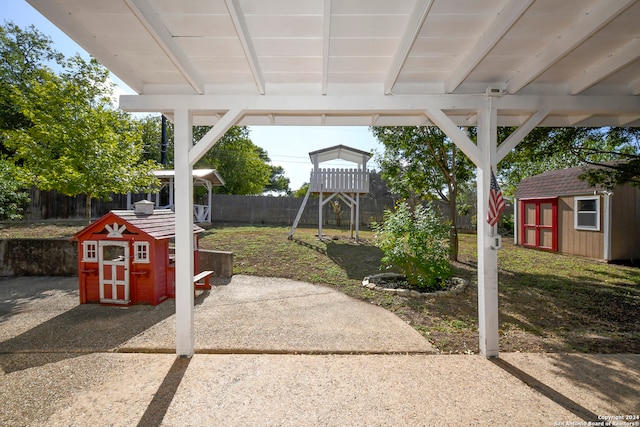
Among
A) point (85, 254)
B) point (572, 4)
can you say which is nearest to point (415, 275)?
point (572, 4)

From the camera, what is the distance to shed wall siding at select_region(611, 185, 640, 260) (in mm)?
8836

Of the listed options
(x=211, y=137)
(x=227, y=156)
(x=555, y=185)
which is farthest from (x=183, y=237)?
(x=227, y=156)

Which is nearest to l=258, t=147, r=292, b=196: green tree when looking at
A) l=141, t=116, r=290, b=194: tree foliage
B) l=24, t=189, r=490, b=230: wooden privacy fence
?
l=141, t=116, r=290, b=194: tree foliage

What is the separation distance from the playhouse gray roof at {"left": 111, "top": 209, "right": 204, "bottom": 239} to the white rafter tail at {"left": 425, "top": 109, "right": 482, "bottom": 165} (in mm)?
4374

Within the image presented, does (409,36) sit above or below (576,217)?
above

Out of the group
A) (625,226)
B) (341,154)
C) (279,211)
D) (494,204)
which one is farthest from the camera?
(279,211)

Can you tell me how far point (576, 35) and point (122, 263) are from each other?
6.21 m

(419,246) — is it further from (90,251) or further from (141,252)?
(90,251)

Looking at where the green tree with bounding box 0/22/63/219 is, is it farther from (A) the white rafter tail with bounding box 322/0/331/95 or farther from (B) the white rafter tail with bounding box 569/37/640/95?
(B) the white rafter tail with bounding box 569/37/640/95

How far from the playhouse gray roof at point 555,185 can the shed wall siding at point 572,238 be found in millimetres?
329

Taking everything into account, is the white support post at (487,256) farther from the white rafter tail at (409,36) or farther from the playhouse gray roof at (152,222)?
the playhouse gray roof at (152,222)

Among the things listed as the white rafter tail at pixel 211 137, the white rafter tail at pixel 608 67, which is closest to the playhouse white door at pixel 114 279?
the white rafter tail at pixel 211 137

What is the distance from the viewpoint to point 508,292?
5.70m

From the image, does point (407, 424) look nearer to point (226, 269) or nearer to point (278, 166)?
point (226, 269)
